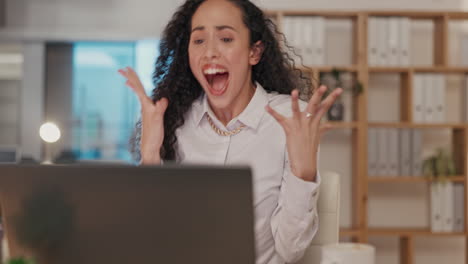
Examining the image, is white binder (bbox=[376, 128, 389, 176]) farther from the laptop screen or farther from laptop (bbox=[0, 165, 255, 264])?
laptop (bbox=[0, 165, 255, 264])

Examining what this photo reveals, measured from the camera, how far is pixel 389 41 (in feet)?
13.1

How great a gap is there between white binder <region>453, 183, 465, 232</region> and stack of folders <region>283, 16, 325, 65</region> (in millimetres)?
1385

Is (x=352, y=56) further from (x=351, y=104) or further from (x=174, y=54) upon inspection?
(x=174, y=54)

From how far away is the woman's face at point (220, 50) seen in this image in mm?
1502

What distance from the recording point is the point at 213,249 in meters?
0.76

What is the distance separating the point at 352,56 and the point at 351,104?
15.5 inches

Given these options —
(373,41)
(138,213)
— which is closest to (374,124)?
(373,41)

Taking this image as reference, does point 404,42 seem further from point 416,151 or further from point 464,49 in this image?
point 416,151

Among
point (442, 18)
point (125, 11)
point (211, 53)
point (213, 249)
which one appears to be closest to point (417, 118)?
point (442, 18)

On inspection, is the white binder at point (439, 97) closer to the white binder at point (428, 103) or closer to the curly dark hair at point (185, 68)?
the white binder at point (428, 103)

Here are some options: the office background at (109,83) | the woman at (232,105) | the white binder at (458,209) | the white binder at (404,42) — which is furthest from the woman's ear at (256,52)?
the white binder at (458,209)

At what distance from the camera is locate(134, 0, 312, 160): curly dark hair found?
161 cm

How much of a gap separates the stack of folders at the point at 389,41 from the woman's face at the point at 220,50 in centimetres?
263

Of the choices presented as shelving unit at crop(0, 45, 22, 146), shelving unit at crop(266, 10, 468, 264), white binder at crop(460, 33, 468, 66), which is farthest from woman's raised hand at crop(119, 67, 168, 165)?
shelving unit at crop(0, 45, 22, 146)
